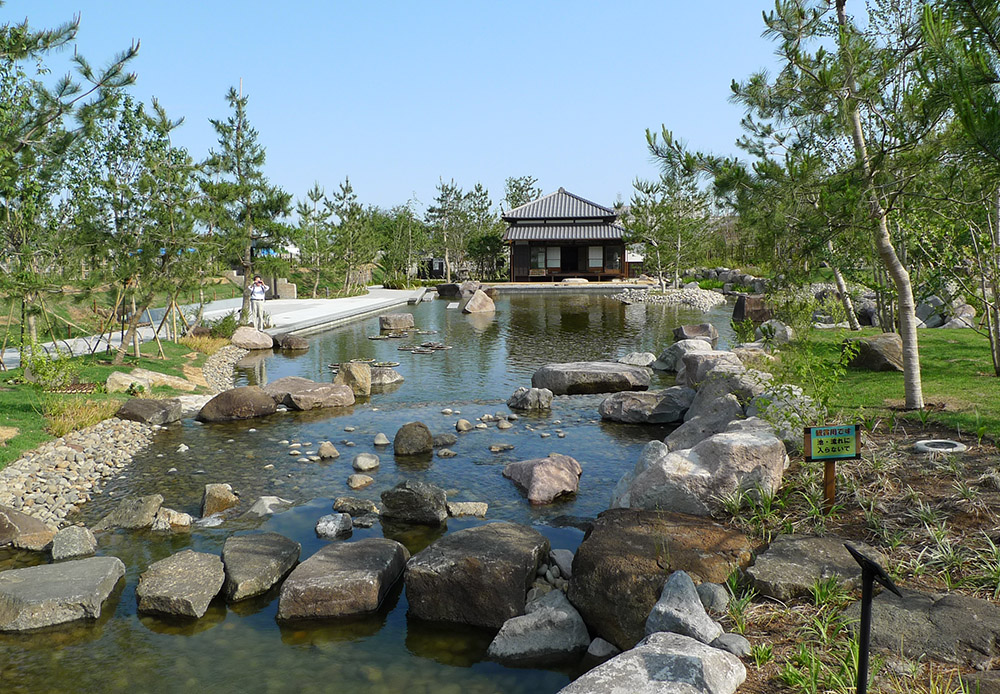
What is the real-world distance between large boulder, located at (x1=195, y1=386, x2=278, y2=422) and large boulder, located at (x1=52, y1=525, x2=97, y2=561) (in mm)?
4619

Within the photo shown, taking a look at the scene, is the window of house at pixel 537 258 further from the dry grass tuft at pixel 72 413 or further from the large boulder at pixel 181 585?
the large boulder at pixel 181 585

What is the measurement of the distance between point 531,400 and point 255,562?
667 cm

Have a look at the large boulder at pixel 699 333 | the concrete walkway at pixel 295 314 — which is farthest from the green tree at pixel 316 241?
the large boulder at pixel 699 333

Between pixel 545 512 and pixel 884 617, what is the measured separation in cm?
380

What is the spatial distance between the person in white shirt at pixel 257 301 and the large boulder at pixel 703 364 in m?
13.7

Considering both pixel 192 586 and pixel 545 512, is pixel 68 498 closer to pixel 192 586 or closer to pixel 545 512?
pixel 192 586

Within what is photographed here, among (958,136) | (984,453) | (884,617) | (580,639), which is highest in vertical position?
(958,136)

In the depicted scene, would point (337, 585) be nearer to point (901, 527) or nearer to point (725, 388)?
point (901, 527)

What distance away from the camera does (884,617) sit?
3990 millimetres

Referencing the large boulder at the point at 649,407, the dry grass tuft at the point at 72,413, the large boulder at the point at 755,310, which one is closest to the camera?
the dry grass tuft at the point at 72,413

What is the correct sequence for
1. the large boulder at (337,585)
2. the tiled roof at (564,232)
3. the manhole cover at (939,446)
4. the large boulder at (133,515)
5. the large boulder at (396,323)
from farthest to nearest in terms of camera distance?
the tiled roof at (564,232), the large boulder at (396,323), the large boulder at (133,515), the manhole cover at (939,446), the large boulder at (337,585)

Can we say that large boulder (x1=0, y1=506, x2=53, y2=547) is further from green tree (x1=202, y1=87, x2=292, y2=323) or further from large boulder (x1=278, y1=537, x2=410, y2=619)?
green tree (x1=202, y1=87, x2=292, y2=323)

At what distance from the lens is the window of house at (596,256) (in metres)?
45.4

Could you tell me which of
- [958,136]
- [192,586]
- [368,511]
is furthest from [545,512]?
[958,136]
